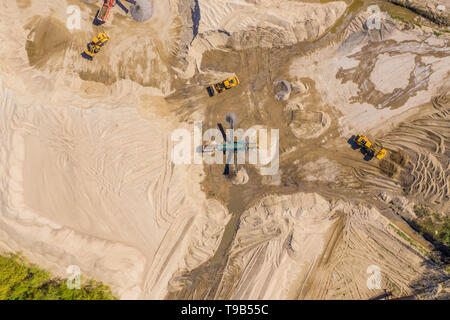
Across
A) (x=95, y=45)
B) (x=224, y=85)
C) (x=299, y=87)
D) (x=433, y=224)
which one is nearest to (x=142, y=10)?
(x=95, y=45)

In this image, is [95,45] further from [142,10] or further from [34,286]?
[34,286]

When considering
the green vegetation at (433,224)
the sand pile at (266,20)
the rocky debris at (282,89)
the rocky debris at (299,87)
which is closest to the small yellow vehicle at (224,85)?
the sand pile at (266,20)

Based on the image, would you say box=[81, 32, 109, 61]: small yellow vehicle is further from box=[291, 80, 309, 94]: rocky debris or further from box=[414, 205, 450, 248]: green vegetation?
box=[414, 205, 450, 248]: green vegetation

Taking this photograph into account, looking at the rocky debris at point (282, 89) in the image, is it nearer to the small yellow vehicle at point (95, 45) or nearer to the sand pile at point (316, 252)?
the sand pile at point (316, 252)
